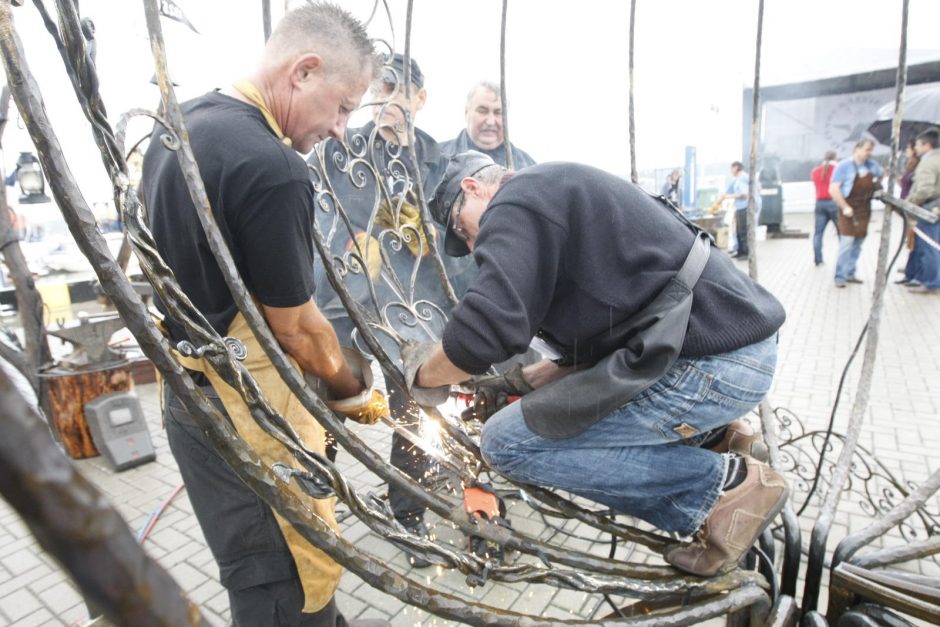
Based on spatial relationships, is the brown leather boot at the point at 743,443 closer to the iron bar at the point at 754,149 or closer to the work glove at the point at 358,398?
the iron bar at the point at 754,149

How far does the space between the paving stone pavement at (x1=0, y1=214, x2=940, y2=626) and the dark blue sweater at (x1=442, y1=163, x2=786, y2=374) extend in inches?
33.2

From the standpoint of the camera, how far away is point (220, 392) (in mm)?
1551

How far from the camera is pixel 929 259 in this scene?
7.78 m

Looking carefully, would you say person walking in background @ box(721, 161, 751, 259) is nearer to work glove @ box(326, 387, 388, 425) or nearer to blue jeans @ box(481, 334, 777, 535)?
blue jeans @ box(481, 334, 777, 535)

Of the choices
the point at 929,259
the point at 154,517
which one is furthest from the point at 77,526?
the point at 929,259

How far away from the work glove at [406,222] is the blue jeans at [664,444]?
36.2 inches

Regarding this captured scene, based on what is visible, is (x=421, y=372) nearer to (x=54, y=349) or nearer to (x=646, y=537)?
(x=646, y=537)

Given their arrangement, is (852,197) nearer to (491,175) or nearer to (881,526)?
(881,526)

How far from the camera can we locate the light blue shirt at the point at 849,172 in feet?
27.6

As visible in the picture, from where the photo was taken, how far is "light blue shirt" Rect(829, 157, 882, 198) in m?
8.41

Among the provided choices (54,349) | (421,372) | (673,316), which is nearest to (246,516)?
(421,372)

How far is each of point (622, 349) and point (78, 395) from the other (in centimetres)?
409

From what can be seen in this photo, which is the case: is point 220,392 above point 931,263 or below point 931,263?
above

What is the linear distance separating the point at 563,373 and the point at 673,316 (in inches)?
19.5
